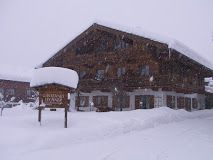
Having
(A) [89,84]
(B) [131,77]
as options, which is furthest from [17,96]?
(B) [131,77]

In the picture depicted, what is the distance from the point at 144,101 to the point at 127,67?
3539 mm

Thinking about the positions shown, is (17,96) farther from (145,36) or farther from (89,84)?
(145,36)

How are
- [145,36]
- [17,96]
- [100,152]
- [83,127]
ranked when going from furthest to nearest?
[17,96]
[145,36]
[83,127]
[100,152]

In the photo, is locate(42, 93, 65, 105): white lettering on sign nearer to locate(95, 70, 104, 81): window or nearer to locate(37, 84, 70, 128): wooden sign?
locate(37, 84, 70, 128): wooden sign

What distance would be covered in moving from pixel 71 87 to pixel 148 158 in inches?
197

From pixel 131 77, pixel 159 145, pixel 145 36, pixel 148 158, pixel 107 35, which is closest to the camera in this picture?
pixel 148 158

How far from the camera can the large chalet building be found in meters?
27.8

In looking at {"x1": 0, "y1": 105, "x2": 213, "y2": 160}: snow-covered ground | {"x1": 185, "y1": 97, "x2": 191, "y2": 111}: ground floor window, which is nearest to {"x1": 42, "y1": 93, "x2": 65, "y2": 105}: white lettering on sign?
{"x1": 0, "y1": 105, "x2": 213, "y2": 160}: snow-covered ground

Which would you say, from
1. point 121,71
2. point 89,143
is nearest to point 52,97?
point 89,143

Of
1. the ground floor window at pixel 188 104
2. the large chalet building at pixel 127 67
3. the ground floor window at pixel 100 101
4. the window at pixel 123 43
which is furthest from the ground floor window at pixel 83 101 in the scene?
the ground floor window at pixel 188 104

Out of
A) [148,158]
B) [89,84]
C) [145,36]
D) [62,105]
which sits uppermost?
[145,36]

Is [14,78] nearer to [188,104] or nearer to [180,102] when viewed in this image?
[180,102]

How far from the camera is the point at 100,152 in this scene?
30.0 feet

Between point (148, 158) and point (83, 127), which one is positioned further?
point (83, 127)
